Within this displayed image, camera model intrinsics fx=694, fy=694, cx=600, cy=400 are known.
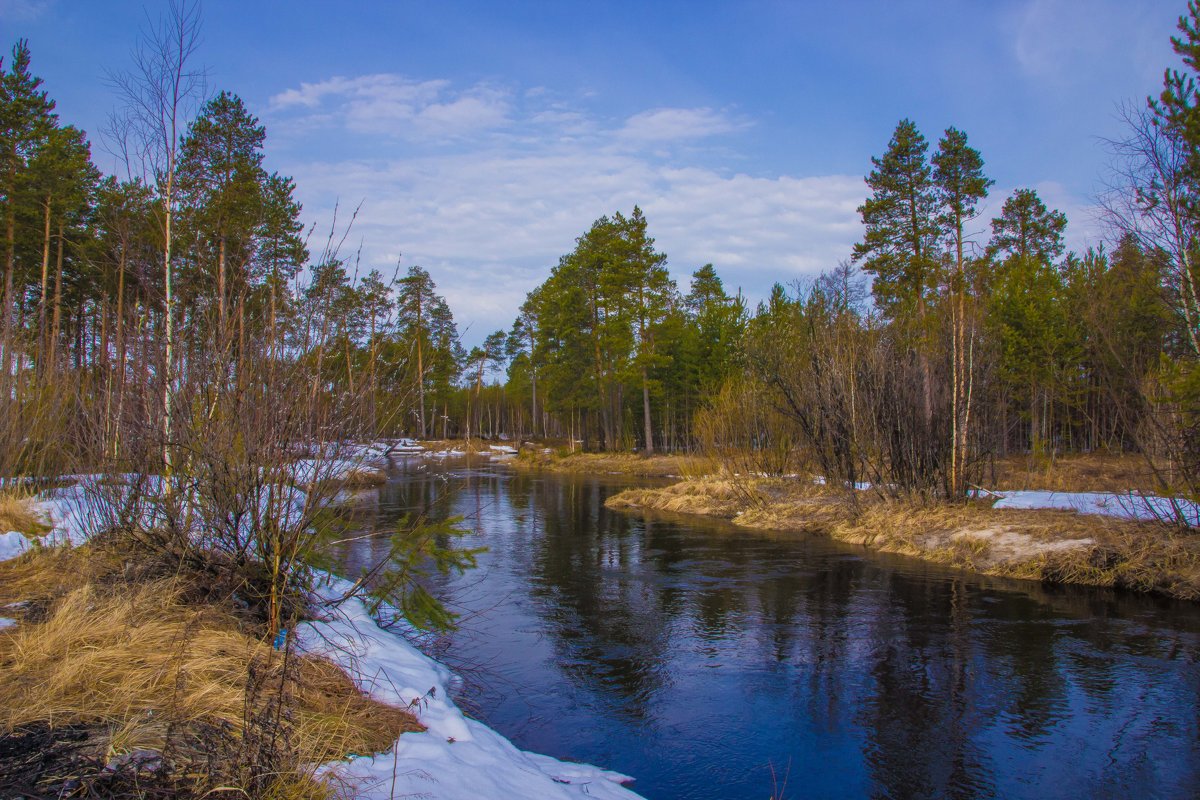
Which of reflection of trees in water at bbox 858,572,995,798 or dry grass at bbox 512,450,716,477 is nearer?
reflection of trees in water at bbox 858,572,995,798

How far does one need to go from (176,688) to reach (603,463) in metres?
32.8

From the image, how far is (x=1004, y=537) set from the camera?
11.7 m

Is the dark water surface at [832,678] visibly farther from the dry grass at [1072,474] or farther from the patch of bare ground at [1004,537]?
the dry grass at [1072,474]

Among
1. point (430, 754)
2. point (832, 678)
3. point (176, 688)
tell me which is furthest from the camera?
point (832, 678)

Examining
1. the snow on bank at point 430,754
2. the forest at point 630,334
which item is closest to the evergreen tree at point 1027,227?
the forest at point 630,334

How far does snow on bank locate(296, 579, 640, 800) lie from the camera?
3.50m

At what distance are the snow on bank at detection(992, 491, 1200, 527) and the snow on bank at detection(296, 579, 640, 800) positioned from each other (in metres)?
10.3

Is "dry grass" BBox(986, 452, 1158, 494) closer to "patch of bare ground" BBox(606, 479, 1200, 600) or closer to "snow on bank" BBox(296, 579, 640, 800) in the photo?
"patch of bare ground" BBox(606, 479, 1200, 600)

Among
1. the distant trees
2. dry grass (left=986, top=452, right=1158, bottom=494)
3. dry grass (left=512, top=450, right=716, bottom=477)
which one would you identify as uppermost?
the distant trees

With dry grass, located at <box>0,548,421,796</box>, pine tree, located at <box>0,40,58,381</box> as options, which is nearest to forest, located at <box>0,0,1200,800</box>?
dry grass, located at <box>0,548,421,796</box>

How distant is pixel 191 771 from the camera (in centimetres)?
281

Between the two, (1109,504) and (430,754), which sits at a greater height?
(1109,504)

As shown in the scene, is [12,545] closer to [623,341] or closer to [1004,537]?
[1004,537]

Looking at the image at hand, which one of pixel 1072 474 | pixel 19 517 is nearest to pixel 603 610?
pixel 19 517
